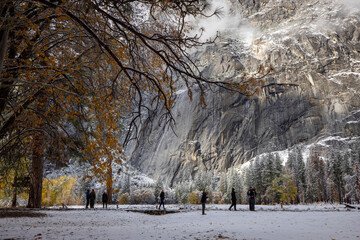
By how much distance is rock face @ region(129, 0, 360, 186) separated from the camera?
453ft

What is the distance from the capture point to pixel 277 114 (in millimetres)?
145875

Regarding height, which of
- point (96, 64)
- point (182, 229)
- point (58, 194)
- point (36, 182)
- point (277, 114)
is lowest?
point (58, 194)

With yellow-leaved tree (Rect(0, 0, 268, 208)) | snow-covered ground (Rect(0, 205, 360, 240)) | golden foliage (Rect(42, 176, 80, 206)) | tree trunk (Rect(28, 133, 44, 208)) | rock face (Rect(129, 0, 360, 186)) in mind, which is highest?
rock face (Rect(129, 0, 360, 186))

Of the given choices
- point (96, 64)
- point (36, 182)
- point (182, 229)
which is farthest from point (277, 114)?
point (96, 64)

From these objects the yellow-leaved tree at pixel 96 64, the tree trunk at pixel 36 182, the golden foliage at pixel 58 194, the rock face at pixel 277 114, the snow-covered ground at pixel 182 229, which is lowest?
the golden foliage at pixel 58 194

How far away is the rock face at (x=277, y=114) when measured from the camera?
453 ft

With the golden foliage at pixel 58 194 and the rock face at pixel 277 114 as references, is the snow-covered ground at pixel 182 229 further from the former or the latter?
the rock face at pixel 277 114

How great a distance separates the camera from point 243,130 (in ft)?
475

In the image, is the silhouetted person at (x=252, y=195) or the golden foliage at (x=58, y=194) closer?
the silhouetted person at (x=252, y=195)

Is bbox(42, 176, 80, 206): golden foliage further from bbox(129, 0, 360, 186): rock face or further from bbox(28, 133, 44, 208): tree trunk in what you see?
bbox(129, 0, 360, 186): rock face

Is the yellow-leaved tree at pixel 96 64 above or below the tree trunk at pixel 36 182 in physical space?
above

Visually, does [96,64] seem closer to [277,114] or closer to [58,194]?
[58,194]

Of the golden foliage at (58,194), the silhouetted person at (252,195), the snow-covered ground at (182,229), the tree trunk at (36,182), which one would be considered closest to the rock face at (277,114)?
the golden foliage at (58,194)

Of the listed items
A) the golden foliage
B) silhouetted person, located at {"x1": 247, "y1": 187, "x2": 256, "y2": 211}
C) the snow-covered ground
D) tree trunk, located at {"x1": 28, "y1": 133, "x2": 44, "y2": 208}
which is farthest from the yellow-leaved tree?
the golden foliage
